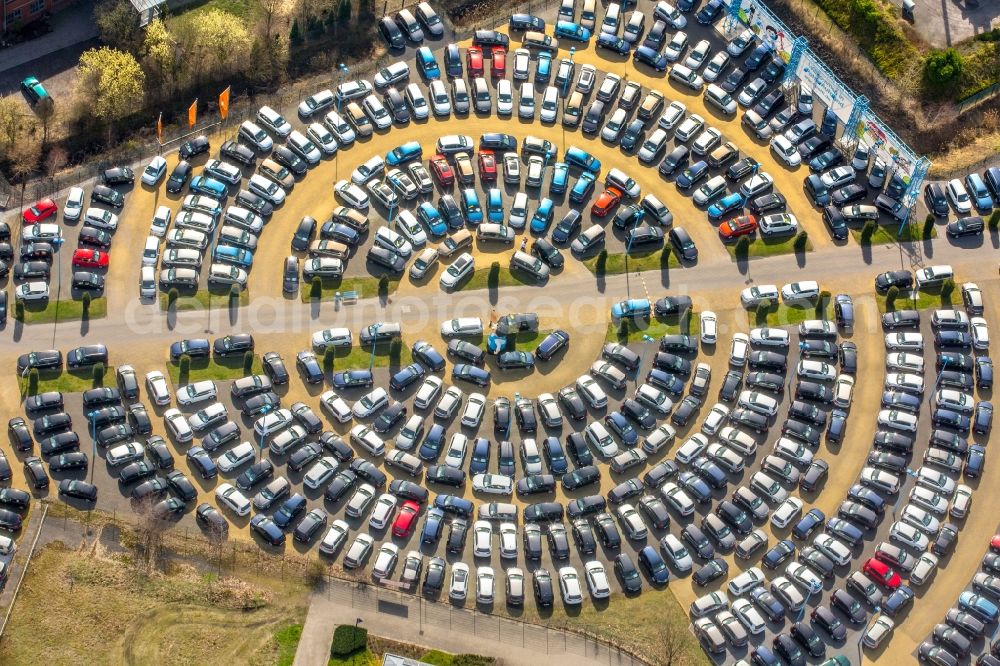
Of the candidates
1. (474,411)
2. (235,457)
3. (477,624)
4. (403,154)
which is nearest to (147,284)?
(235,457)

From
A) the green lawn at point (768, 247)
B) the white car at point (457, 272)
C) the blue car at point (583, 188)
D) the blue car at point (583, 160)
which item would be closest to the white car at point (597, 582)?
the white car at point (457, 272)

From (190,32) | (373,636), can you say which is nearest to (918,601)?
(373,636)

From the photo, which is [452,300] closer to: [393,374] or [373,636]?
[393,374]

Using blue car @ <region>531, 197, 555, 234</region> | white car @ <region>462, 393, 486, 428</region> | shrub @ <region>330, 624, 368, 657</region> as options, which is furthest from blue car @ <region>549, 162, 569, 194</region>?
shrub @ <region>330, 624, 368, 657</region>

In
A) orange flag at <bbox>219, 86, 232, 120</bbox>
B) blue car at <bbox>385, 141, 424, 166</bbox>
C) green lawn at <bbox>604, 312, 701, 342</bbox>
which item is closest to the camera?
green lawn at <bbox>604, 312, 701, 342</bbox>

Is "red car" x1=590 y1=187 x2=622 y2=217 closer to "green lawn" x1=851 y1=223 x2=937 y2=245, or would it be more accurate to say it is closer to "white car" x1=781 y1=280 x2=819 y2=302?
"white car" x1=781 y1=280 x2=819 y2=302

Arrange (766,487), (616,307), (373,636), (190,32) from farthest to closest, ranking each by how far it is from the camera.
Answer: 1. (190,32)
2. (616,307)
3. (766,487)
4. (373,636)

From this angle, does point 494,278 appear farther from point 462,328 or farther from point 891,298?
point 891,298

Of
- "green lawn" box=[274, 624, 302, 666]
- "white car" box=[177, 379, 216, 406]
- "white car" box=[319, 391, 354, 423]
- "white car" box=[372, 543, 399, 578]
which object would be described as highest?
"white car" box=[177, 379, 216, 406]
